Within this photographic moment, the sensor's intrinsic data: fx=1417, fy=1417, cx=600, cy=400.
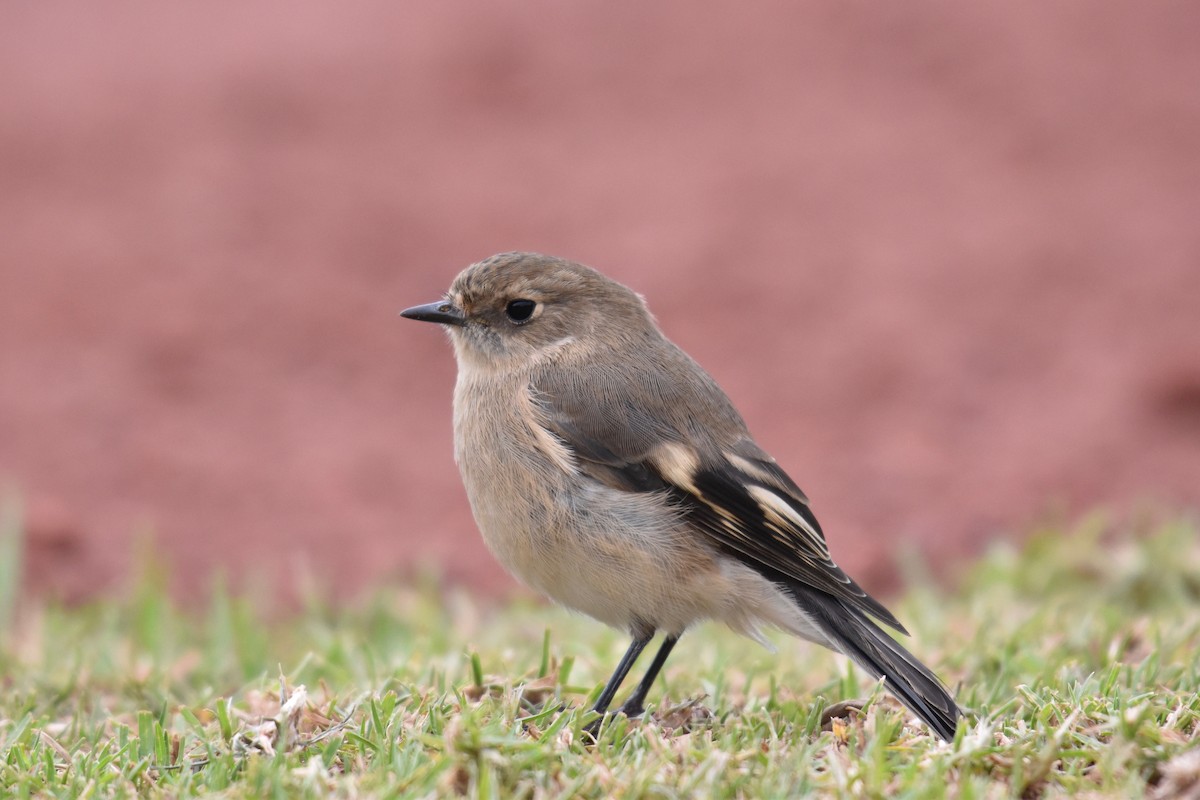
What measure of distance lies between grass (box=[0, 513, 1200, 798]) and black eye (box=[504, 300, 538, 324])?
106cm

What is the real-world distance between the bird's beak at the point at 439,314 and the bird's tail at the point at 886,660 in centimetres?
153

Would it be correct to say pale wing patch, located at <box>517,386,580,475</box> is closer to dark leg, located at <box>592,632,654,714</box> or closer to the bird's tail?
dark leg, located at <box>592,632,654,714</box>

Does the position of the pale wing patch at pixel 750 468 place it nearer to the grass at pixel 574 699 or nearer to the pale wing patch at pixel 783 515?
the pale wing patch at pixel 783 515

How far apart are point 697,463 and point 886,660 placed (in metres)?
0.83

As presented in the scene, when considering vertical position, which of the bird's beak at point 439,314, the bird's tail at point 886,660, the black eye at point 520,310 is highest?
the black eye at point 520,310

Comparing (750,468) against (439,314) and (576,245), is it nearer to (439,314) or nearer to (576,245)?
(439,314)

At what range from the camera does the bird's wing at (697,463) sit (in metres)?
4.18

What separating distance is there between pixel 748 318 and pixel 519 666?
4.51 metres

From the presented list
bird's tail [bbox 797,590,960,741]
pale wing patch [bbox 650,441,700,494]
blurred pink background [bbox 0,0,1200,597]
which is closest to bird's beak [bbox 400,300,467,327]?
pale wing patch [bbox 650,441,700,494]

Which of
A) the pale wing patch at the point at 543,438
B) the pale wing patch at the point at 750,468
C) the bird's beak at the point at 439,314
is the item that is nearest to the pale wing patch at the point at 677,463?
the pale wing patch at the point at 750,468

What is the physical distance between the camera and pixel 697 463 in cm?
433

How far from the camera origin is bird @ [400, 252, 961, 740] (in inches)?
165

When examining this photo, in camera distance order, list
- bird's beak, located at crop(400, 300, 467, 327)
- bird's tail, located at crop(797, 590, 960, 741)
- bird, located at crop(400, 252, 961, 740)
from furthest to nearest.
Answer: bird's beak, located at crop(400, 300, 467, 327)
bird, located at crop(400, 252, 961, 740)
bird's tail, located at crop(797, 590, 960, 741)


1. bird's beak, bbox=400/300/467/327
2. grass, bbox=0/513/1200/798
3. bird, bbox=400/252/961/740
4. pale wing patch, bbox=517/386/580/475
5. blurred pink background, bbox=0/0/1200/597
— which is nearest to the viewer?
grass, bbox=0/513/1200/798
